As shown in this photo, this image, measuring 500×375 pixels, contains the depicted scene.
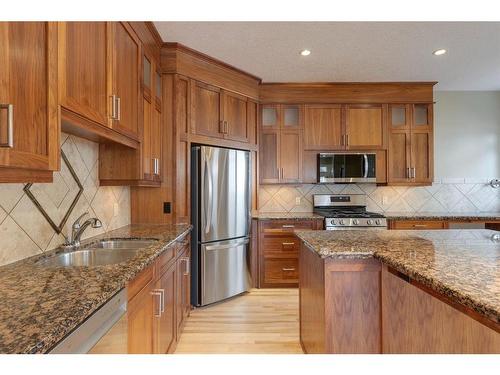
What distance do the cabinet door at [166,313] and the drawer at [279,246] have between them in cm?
156

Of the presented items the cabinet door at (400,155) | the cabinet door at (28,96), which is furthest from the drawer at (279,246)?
the cabinet door at (28,96)

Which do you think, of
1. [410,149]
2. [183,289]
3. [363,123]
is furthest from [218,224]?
[410,149]

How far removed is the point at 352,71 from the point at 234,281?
9.06 ft

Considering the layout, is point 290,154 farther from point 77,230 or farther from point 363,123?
point 77,230

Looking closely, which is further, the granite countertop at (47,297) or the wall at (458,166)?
the wall at (458,166)

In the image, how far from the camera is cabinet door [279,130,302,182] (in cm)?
376

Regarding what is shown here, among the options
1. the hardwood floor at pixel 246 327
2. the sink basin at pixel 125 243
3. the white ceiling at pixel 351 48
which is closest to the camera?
the sink basin at pixel 125 243

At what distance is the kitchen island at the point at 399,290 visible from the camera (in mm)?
1050

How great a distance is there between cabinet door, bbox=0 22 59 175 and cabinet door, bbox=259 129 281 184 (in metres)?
2.81

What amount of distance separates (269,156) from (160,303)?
96.9 inches

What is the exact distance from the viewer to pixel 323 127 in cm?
379

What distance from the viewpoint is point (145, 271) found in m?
1.46

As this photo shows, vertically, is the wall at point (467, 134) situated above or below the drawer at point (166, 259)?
above

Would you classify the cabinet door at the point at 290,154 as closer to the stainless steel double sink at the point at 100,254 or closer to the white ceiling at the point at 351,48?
the white ceiling at the point at 351,48
